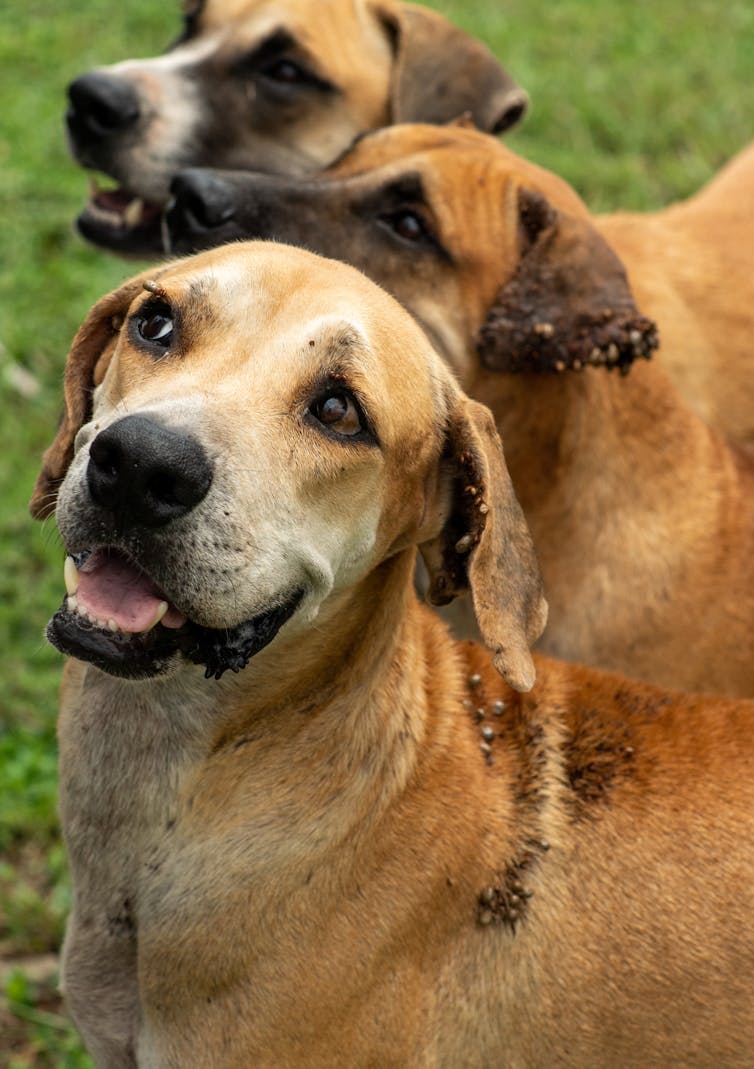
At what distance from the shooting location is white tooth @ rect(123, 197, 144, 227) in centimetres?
671

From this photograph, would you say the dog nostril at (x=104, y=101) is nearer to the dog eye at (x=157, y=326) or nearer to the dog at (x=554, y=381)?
the dog at (x=554, y=381)

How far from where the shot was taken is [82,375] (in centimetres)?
415

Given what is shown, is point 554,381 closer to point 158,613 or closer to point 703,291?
point 703,291

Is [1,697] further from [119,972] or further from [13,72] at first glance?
[13,72]

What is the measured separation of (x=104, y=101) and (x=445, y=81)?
158 cm

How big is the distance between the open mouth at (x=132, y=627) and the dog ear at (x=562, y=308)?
69.7 inches

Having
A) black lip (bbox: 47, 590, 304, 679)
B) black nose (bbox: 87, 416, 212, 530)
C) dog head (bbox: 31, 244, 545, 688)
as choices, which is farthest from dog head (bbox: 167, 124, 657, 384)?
black nose (bbox: 87, 416, 212, 530)

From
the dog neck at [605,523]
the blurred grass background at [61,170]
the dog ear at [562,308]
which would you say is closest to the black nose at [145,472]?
the dog ear at [562,308]

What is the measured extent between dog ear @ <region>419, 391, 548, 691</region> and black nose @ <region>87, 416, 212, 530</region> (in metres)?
0.88

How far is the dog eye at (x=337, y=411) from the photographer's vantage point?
3.66m

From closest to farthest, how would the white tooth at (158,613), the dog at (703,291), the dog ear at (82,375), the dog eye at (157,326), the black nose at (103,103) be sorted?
the white tooth at (158,613), the dog eye at (157,326), the dog ear at (82,375), the black nose at (103,103), the dog at (703,291)

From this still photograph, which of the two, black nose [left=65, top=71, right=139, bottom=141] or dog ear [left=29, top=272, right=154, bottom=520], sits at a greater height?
dog ear [left=29, top=272, right=154, bottom=520]

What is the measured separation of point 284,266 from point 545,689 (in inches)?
58.1

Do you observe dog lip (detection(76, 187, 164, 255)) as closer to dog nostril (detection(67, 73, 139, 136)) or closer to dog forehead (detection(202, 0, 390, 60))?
dog nostril (detection(67, 73, 139, 136))
